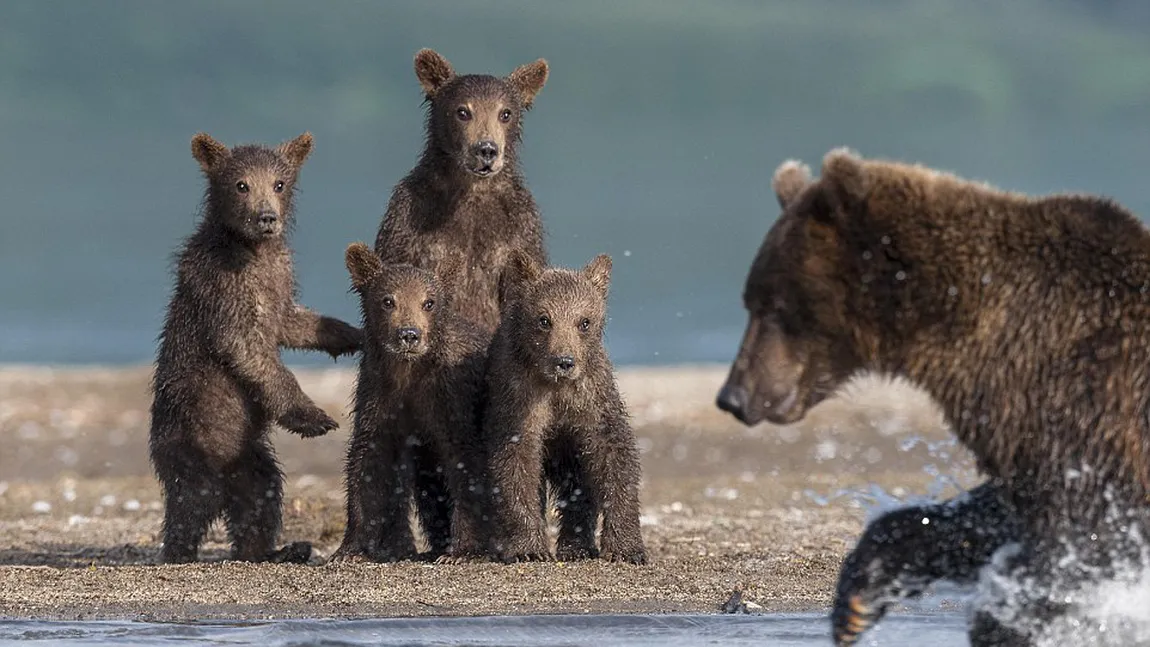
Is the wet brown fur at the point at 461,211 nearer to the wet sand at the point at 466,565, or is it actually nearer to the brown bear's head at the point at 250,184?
the brown bear's head at the point at 250,184

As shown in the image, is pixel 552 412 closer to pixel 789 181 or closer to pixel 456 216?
pixel 456 216

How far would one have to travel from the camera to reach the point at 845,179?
5.89 metres

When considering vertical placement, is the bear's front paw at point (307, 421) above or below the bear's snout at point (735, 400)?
above

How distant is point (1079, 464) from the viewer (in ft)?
18.7

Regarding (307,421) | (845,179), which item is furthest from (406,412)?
(845,179)

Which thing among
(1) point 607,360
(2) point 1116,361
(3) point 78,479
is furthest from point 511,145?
(3) point 78,479

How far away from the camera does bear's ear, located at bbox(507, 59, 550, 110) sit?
394 inches

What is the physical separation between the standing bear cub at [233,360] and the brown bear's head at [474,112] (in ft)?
2.66

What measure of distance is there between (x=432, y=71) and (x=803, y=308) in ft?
14.4

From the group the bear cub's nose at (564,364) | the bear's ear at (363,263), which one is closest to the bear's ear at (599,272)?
the bear cub's nose at (564,364)

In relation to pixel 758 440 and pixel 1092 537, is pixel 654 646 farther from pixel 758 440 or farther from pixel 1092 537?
pixel 758 440

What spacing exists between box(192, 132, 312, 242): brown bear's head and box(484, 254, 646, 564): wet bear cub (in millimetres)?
1358

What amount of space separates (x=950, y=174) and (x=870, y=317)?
2.16 feet

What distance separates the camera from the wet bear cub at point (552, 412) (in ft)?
29.0
